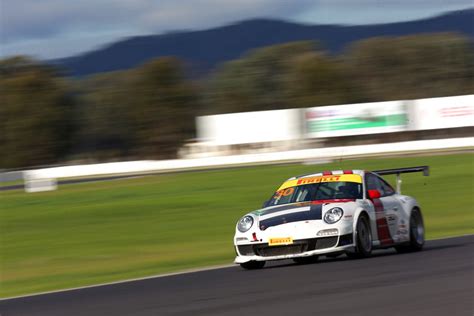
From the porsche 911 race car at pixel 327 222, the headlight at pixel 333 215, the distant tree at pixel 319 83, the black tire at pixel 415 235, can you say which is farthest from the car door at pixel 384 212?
the distant tree at pixel 319 83

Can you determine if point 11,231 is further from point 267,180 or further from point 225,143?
point 225,143

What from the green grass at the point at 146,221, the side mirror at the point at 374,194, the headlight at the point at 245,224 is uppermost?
the side mirror at the point at 374,194

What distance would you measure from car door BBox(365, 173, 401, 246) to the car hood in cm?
51

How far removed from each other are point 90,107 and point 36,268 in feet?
271

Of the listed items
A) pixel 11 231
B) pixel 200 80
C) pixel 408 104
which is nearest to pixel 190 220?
pixel 11 231

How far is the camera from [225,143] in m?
60.1

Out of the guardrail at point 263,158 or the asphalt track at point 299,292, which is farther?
the guardrail at point 263,158

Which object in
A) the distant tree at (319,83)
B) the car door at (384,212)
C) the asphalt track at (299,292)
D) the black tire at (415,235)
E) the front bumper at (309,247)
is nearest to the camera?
the asphalt track at (299,292)

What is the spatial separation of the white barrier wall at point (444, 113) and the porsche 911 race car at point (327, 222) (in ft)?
135

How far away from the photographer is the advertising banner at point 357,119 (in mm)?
54469

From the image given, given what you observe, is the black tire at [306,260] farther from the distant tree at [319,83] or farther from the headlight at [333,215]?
the distant tree at [319,83]

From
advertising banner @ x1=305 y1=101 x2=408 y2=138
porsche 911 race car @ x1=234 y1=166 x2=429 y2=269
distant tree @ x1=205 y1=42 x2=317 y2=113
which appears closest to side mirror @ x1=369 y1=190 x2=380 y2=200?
porsche 911 race car @ x1=234 y1=166 x2=429 y2=269

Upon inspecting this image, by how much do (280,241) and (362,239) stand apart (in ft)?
3.31

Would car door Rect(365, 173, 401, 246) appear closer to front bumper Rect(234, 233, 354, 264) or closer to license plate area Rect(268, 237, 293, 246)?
front bumper Rect(234, 233, 354, 264)
